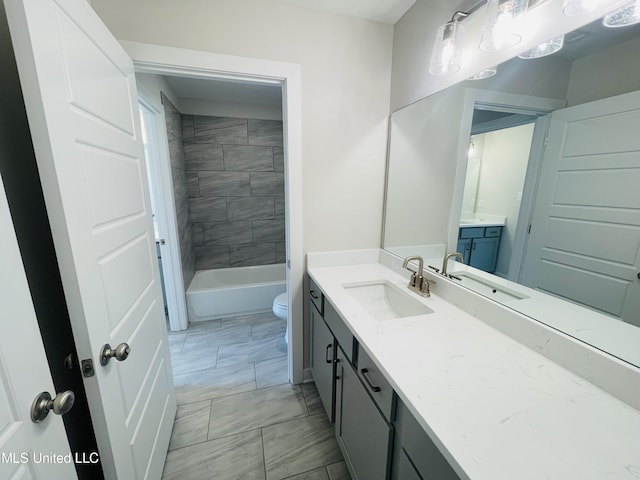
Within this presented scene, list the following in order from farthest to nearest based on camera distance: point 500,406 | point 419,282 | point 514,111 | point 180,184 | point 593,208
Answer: point 180,184
point 419,282
point 514,111
point 593,208
point 500,406

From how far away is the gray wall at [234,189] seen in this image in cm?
311

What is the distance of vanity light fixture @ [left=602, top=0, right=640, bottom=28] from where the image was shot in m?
0.69

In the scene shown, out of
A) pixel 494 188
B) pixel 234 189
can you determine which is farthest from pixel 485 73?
pixel 234 189

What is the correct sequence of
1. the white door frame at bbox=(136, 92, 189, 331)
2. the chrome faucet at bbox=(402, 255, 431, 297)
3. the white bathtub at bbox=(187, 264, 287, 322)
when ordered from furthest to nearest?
the white bathtub at bbox=(187, 264, 287, 322)
the white door frame at bbox=(136, 92, 189, 331)
the chrome faucet at bbox=(402, 255, 431, 297)

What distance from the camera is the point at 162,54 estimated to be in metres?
1.28

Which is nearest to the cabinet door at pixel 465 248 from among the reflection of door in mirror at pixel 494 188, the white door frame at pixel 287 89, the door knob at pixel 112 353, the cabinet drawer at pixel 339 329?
the reflection of door in mirror at pixel 494 188

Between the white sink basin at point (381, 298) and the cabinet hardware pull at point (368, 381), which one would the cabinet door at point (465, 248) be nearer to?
the white sink basin at point (381, 298)

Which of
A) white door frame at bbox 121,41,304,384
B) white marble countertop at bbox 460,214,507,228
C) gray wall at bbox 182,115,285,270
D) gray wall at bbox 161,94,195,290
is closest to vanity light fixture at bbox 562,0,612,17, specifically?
white marble countertop at bbox 460,214,507,228

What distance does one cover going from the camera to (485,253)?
1.17m

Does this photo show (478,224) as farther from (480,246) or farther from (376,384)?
(376,384)

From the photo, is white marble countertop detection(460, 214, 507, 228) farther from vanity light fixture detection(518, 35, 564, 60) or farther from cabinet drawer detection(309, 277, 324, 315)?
cabinet drawer detection(309, 277, 324, 315)

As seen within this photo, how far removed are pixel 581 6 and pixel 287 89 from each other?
47.7 inches

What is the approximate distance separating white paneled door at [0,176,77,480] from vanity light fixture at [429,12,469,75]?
156cm

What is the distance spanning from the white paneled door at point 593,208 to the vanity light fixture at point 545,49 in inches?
8.0
